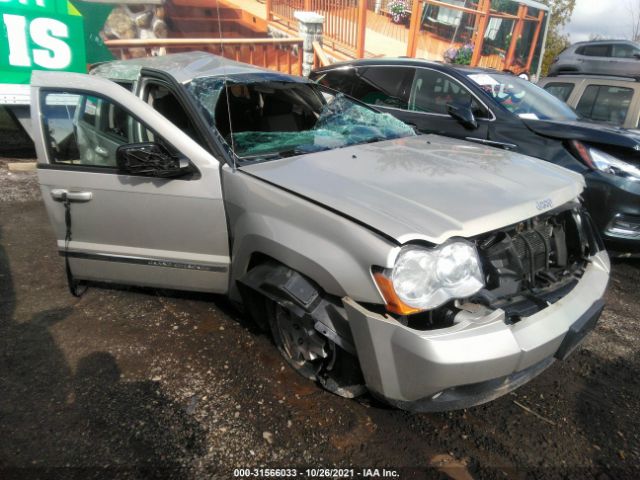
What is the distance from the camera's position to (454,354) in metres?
1.75

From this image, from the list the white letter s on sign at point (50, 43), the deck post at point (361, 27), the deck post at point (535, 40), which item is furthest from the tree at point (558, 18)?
the white letter s on sign at point (50, 43)

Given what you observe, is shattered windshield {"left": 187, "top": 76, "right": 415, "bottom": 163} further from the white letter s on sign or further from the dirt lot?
the white letter s on sign

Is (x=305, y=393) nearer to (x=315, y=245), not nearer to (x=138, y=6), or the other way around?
(x=315, y=245)

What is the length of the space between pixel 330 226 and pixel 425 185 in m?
0.59

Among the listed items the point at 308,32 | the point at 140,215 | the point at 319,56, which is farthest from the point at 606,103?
the point at 308,32

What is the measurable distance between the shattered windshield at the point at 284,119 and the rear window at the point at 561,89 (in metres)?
3.85

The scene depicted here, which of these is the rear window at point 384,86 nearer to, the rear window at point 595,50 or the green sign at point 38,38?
the green sign at point 38,38

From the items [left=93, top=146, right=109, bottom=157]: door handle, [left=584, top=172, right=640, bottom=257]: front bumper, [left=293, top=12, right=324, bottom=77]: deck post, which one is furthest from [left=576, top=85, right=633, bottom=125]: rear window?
[left=293, top=12, right=324, bottom=77]: deck post

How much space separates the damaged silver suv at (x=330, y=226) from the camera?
6.05ft

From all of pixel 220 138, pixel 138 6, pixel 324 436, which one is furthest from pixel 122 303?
pixel 138 6

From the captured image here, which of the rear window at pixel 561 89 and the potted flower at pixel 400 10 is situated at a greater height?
the potted flower at pixel 400 10

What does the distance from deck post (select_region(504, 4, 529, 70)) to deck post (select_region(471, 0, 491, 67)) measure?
1.56 meters

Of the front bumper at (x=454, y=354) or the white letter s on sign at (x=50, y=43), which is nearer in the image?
the front bumper at (x=454, y=354)

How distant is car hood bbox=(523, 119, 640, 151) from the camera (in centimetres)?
370
